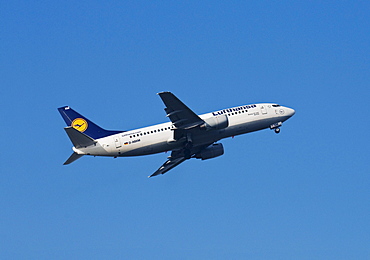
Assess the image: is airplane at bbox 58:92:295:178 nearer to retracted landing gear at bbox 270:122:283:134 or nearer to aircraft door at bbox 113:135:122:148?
aircraft door at bbox 113:135:122:148

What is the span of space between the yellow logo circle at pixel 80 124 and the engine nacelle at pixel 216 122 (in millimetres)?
15055

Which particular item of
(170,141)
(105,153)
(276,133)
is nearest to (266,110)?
(276,133)

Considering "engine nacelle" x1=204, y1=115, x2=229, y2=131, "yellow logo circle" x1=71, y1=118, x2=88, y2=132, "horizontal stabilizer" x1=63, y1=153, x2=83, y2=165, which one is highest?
"yellow logo circle" x1=71, y1=118, x2=88, y2=132

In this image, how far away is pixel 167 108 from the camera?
63344 mm

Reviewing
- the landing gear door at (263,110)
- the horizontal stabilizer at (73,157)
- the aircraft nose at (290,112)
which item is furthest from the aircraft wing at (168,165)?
the aircraft nose at (290,112)

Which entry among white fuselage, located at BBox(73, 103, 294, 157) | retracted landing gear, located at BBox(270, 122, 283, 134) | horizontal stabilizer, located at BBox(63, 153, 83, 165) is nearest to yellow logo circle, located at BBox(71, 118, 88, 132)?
white fuselage, located at BBox(73, 103, 294, 157)

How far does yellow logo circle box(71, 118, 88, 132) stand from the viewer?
67875 mm

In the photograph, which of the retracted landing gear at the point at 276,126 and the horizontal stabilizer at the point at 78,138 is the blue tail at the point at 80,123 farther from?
the retracted landing gear at the point at 276,126

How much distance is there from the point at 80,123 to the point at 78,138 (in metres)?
5.06

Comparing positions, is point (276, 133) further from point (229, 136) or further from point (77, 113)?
point (77, 113)

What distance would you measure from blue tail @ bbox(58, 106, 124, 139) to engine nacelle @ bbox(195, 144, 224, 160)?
1275cm

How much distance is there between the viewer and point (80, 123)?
68125 mm

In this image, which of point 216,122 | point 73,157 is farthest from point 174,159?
point 73,157

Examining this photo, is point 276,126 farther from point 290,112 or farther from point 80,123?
point 80,123
